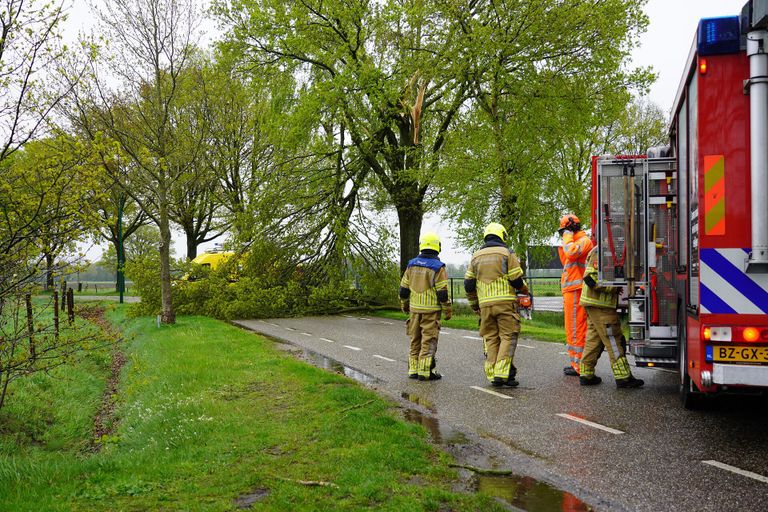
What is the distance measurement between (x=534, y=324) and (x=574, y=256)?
12.5 metres

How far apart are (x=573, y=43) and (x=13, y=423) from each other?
16.5 m

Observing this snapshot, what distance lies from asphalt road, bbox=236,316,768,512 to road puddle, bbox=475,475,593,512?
12cm

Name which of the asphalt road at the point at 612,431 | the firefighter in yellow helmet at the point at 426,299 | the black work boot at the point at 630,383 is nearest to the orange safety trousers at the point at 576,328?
the asphalt road at the point at 612,431

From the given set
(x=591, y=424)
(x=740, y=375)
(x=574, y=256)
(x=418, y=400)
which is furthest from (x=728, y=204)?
(x=418, y=400)

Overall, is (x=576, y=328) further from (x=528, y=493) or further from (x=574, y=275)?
(x=528, y=493)

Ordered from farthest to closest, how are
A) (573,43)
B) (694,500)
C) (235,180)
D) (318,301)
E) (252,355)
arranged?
1. (235,180)
2. (318,301)
3. (573,43)
4. (252,355)
5. (694,500)

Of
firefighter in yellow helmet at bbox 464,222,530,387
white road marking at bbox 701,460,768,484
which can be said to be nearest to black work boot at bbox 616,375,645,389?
firefighter in yellow helmet at bbox 464,222,530,387

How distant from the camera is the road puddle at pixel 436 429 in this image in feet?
19.8

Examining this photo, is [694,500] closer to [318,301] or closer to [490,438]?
[490,438]

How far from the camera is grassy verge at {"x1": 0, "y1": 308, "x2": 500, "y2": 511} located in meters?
4.57

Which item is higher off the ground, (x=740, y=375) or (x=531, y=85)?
(x=531, y=85)

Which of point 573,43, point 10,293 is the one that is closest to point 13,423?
point 10,293

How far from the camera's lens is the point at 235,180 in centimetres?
3294

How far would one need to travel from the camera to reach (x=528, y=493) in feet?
15.0
